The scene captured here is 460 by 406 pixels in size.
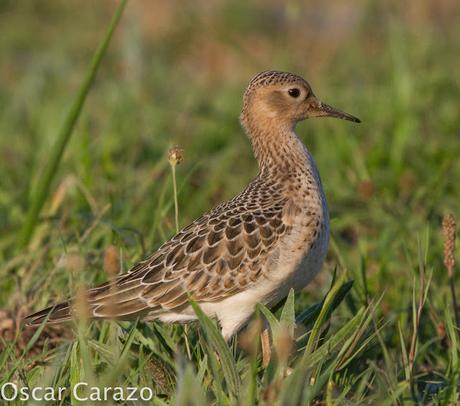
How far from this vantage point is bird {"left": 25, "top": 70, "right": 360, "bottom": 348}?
16.2 ft

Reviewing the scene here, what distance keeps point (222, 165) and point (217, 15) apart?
7014 millimetres

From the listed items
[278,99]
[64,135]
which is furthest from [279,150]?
[64,135]

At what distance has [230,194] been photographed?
799cm

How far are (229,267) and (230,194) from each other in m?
3.01

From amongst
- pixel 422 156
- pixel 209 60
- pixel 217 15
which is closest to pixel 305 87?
pixel 422 156

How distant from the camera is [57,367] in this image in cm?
434

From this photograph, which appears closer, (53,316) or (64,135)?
(53,316)

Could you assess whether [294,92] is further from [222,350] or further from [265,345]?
[222,350]

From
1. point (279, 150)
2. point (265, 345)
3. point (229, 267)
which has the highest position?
point (279, 150)

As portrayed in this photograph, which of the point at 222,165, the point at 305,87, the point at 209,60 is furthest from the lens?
the point at 209,60

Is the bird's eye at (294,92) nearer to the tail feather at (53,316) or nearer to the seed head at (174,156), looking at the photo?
the seed head at (174,156)

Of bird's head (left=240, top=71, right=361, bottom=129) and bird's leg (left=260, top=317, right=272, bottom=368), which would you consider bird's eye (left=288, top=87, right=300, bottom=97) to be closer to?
bird's head (left=240, top=71, right=361, bottom=129)

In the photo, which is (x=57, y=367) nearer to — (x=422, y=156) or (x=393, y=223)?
(x=393, y=223)

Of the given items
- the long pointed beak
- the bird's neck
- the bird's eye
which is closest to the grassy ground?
the bird's neck
